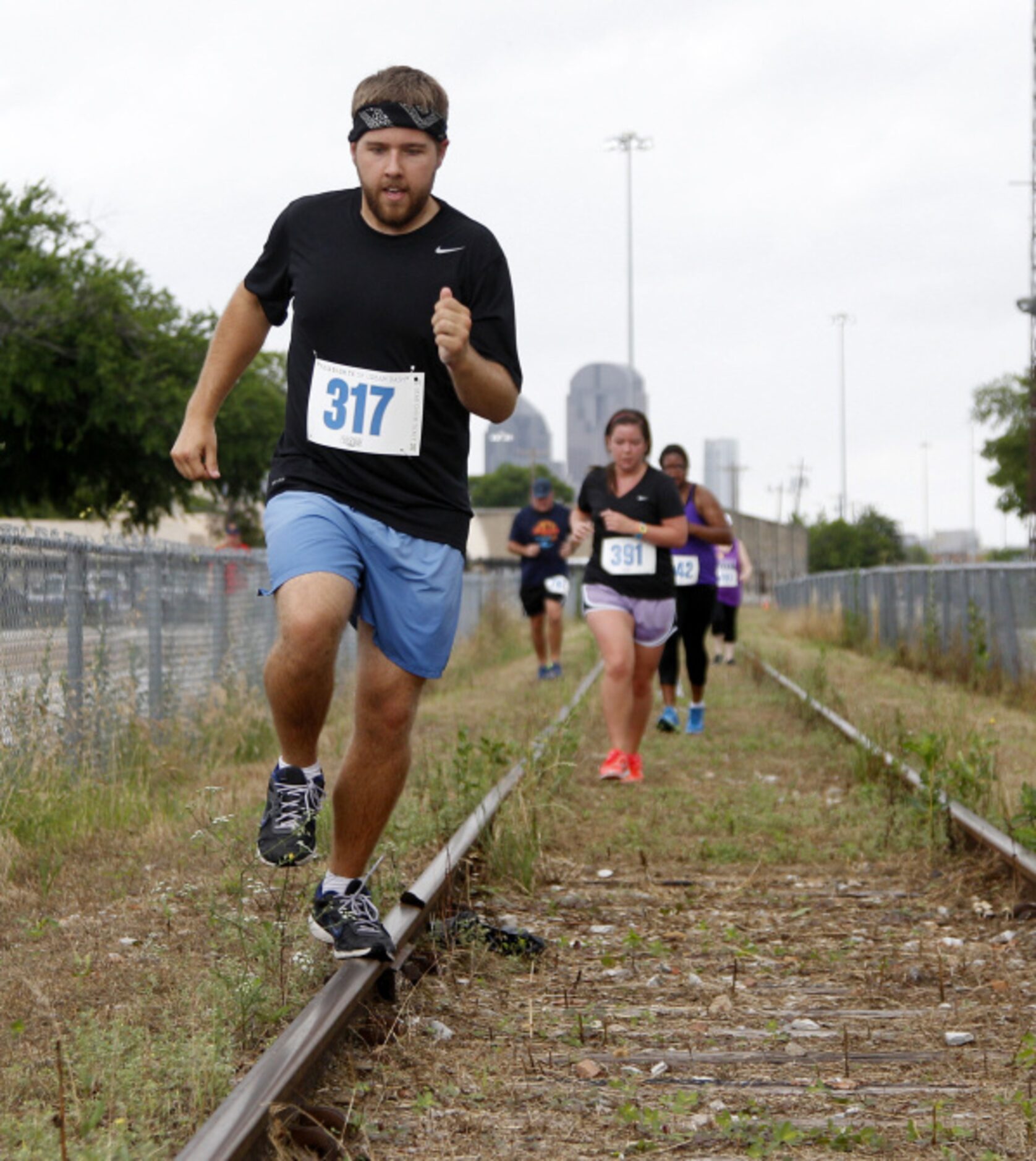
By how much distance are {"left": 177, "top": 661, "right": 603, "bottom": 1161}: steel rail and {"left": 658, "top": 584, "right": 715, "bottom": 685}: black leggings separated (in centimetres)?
653

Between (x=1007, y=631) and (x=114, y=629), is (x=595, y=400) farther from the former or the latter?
(x=114, y=629)

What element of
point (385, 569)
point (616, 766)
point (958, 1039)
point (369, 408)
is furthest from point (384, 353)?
point (616, 766)

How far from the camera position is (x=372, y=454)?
14.2 feet

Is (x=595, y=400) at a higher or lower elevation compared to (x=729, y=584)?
higher

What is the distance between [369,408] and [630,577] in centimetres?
520

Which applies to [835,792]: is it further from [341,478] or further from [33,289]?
[33,289]

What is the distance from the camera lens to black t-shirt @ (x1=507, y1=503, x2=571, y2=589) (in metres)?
16.6

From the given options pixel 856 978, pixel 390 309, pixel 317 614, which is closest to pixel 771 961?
pixel 856 978

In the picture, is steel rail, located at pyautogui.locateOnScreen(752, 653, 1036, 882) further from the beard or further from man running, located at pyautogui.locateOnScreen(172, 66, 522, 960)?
the beard

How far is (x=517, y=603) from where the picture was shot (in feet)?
118

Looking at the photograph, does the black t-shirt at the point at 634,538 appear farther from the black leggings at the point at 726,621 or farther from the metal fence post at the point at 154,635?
the black leggings at the point at 726,621

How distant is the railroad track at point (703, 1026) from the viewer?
3424 mm

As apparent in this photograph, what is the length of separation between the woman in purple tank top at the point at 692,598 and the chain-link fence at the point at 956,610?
3.71m

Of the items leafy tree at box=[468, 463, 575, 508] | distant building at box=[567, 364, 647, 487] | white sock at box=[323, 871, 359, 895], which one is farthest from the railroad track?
leafy tree at box=[468, 463, 575, 508]
